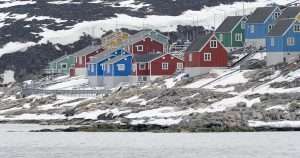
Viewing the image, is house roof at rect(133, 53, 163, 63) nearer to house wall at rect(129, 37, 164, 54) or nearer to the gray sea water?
house wall at rect(129, 37, 164, 54)

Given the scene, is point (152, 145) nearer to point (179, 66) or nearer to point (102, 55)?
point (179, 66)

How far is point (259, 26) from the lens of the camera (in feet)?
426

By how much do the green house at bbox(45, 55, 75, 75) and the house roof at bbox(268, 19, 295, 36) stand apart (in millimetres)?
48958

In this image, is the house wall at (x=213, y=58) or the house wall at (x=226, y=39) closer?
the house wall at (x=213, y=58)

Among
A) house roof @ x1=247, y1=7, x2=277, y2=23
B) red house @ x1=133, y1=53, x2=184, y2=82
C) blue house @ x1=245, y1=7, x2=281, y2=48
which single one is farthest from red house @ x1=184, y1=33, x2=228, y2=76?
house roof @ x1=247, y1=7, x2=277, y2=23

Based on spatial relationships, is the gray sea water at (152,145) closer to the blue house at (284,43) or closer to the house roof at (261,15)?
the blue house at (284,43)

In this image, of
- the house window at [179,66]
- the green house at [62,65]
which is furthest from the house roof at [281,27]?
the green house at [62,65]

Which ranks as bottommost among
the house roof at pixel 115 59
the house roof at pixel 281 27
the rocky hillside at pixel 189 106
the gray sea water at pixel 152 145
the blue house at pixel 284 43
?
the gray sea water at pixel 152 145

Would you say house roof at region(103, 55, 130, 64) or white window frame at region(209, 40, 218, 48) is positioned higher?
white window frame at region(209, 40, 218, 48)

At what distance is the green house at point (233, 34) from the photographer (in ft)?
442

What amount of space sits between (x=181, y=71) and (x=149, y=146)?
57.0 metres

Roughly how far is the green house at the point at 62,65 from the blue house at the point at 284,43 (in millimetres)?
50888

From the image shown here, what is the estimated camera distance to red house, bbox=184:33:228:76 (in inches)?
4641

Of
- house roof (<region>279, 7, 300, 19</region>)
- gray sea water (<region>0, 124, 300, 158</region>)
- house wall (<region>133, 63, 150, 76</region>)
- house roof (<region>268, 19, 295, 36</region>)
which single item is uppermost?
house roof (<region>279, 7, 300, 19</region>)
